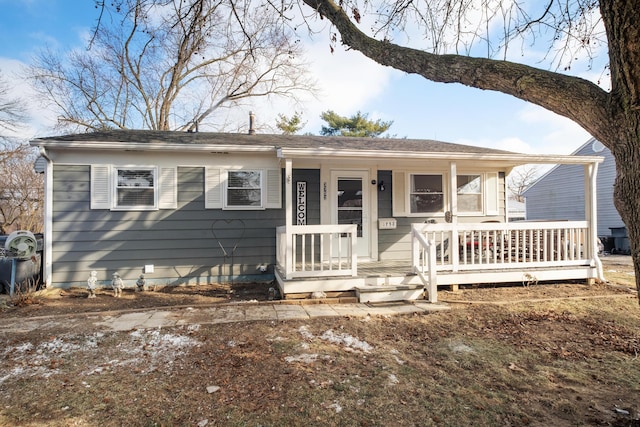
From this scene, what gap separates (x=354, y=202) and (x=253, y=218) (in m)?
2.23

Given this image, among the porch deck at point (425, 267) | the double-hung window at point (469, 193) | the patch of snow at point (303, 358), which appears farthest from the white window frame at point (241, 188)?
the double-hung window at point (469, 193)

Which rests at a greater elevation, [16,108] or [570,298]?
[16,108]

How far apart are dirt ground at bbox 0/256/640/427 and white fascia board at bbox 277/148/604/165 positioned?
2.81 meters

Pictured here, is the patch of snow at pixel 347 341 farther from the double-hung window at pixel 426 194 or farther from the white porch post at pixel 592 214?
the white porch post at pixel 592 214

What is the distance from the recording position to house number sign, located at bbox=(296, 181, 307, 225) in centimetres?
736

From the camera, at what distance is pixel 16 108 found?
696 inches

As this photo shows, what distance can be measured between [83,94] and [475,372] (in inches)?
812

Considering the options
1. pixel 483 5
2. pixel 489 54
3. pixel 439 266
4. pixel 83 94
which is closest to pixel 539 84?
pixel 489 54

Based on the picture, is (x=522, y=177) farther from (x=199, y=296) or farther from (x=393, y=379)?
(x=393, y=379)

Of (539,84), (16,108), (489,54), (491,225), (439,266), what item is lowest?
(439,266)

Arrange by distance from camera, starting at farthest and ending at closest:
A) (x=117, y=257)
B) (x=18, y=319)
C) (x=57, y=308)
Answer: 1. (x=117, y=257)
2. (x=57, y=308)
3. (x=18, y=319)

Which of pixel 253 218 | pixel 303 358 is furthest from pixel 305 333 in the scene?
pixel 253 218

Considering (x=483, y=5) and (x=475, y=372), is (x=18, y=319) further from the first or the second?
(x=483, y=5)

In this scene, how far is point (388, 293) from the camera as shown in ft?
18.4
